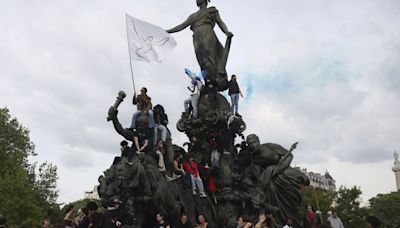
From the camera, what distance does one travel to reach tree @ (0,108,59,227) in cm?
3597

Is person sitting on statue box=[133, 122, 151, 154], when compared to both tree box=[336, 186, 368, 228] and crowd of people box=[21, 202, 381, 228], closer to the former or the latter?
crowd of people box=[21, 202, 381, 228]

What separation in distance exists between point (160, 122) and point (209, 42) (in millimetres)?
4038

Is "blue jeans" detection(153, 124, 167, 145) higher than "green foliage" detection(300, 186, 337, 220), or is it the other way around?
"green foliage" detection(300, 186, 337, 220)

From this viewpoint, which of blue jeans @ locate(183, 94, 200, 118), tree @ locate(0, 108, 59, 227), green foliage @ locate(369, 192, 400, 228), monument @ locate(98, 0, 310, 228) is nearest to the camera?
monument @ locate(98, 0, 310, 228)

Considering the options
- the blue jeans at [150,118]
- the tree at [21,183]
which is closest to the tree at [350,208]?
the tree at [21,183]

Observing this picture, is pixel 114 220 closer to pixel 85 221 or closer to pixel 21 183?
pixel 85 221

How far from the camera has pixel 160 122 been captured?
47.2ft

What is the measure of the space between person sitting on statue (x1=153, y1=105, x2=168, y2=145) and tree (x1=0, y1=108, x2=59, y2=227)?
19.8 metres

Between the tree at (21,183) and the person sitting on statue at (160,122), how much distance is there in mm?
19752

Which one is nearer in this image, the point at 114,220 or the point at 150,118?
the point at 114,220

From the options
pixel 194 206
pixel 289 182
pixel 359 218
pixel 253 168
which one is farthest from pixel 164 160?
pixel 359 218

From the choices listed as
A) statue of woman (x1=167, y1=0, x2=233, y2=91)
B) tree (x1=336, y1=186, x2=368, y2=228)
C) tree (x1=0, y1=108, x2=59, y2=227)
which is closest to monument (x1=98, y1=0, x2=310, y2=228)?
statue of woman (x1=167, y1=0, x2=233, y2=91)

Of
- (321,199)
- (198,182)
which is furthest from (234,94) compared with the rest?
(321,199)

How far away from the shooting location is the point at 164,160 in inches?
543
